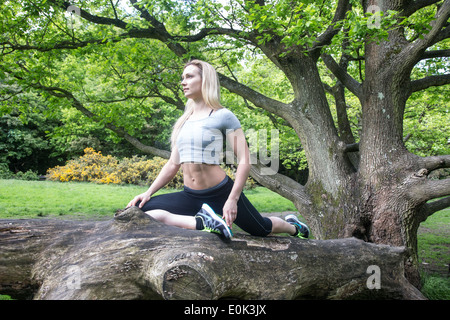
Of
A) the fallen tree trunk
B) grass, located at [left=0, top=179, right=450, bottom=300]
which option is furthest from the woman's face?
grass, located at [left=0, top=179, right=450, bottom=300]

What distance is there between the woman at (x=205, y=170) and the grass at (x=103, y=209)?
271cm

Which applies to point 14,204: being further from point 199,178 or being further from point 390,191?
point 390,191

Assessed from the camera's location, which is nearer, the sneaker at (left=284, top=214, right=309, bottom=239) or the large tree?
the sneaker at (left=284, top=214, right=309, bottom=239)

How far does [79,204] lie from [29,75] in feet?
17.4

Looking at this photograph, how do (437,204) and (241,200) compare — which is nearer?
(241,200)

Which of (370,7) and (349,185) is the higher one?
(370,7)

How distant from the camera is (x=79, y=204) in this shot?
36.6 feet

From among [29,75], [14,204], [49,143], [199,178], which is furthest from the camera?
[49,143]

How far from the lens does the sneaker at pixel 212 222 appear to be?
2662 mm

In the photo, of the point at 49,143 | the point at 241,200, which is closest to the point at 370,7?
the point at 241,200

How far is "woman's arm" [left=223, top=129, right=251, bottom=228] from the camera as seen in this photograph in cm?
274

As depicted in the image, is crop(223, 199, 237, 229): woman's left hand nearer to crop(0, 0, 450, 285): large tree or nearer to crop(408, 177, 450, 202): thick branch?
crop(0, 0, 450, 285): large tree
